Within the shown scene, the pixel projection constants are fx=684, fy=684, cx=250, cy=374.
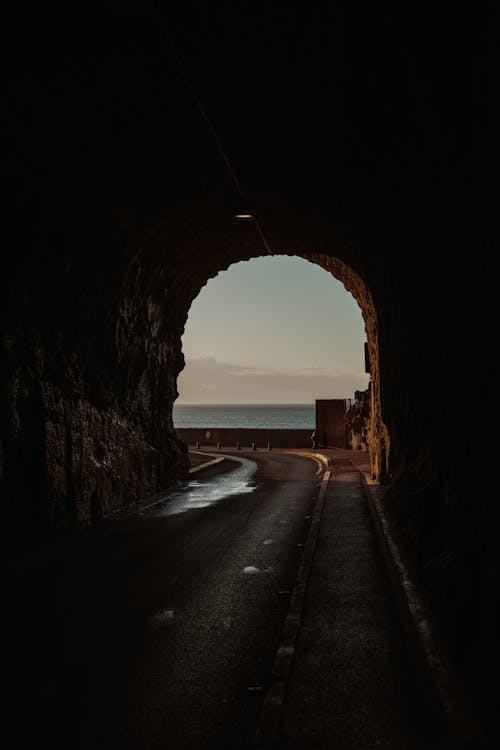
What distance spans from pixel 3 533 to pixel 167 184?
6.36 m

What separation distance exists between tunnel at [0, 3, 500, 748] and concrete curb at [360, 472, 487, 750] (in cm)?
20

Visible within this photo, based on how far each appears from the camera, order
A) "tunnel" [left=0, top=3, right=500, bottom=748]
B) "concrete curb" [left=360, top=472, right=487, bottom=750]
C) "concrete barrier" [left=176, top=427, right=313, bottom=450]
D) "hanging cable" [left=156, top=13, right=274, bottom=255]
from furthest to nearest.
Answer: "concrete barrier" [left=176, top=427, right=313, bottom=450]
"hanging cable" [left=156, top=13, right=274, bottom=255]
"tunnel" [left=0, top=3, right=500, bottom=748]
"concrete curb" [left=360, top=472, right=487, bottom=750]

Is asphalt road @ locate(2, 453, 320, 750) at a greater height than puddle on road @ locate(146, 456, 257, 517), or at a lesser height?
lesser

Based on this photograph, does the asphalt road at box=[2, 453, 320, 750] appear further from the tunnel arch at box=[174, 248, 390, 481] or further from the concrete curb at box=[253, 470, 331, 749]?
the tunnel arch at box=[174, 248, 390, 481]

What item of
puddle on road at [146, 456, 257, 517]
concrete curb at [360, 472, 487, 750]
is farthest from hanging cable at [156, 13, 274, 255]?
puddle on road at [146, 456, 257, 517]

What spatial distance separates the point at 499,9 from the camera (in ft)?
13.7

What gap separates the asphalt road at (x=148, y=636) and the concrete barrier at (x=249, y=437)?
104 ft

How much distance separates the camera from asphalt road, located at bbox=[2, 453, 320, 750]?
4.99m

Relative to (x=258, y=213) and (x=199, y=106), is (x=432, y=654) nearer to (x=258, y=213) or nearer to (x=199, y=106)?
(x=199, y=106)

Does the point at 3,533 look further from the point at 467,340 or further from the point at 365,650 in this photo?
the point at 467,340

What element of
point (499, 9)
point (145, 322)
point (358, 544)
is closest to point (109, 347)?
point (145, 322)

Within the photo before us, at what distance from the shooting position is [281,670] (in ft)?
19.3

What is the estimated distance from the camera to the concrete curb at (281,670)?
4746 millimetres

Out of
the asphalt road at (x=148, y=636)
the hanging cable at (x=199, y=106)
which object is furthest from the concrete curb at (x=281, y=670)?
Result: the hanging cable at (x=199, y=106)
